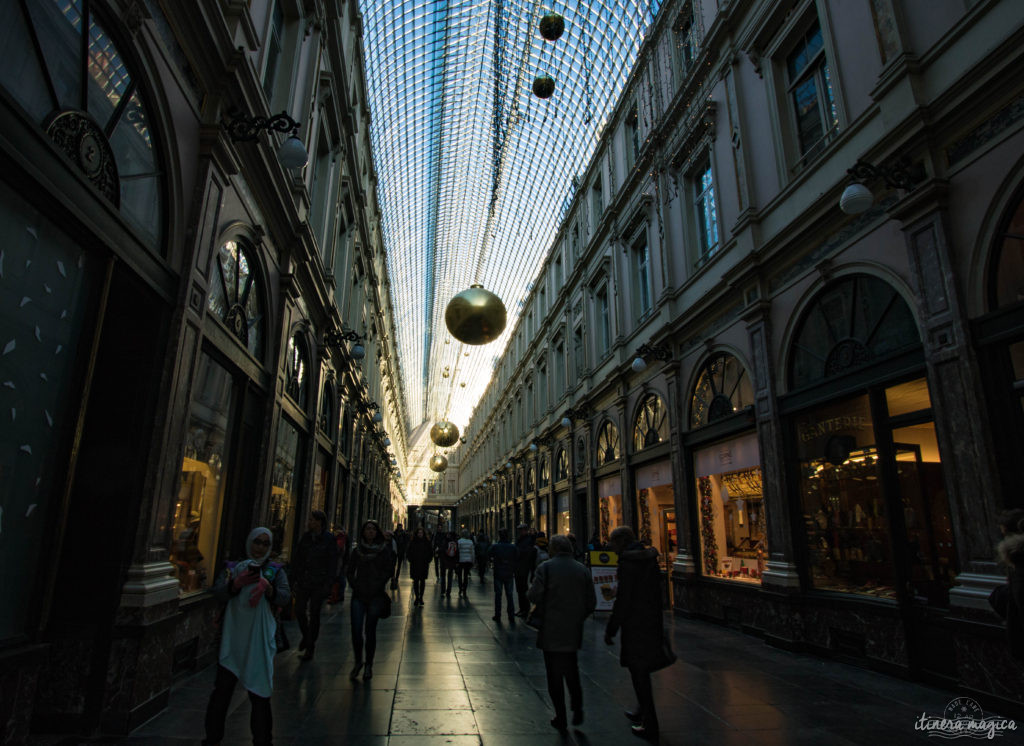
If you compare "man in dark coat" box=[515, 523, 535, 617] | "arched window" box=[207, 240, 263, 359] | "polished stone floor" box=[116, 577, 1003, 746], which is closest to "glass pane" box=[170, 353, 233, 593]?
"arched window" box=[207, 240, 263, 359]

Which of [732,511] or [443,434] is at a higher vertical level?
[443,434]

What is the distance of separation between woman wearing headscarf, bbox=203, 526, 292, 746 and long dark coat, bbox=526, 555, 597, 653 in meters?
2.07

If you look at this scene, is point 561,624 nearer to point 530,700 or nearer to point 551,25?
point 530,700

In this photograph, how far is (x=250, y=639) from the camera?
3867 mm

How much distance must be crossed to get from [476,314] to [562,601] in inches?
224

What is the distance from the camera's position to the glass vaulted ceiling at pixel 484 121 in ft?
69.4

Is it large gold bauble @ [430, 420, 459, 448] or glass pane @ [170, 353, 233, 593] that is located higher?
large gold bauble @ [430, 420, 459, 448]

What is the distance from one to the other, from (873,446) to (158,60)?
30.0ft

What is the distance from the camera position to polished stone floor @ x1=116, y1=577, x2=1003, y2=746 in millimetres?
4570

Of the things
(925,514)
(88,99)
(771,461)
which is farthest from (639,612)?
(88,99)

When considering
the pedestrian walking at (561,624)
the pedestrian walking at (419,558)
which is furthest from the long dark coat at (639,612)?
the pedestrian walking at (419,558)

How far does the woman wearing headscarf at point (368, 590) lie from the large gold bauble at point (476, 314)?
403cm

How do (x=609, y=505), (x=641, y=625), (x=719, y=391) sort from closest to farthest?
1. (x=641, y=625)
2. (x=719, y=391)
3. (x=609, y=505)

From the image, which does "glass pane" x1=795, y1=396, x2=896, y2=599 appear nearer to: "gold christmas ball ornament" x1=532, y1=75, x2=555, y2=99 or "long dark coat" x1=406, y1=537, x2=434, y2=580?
"gold christmas ball ornament" x1=532, y1=75, x2=555, y2=99
